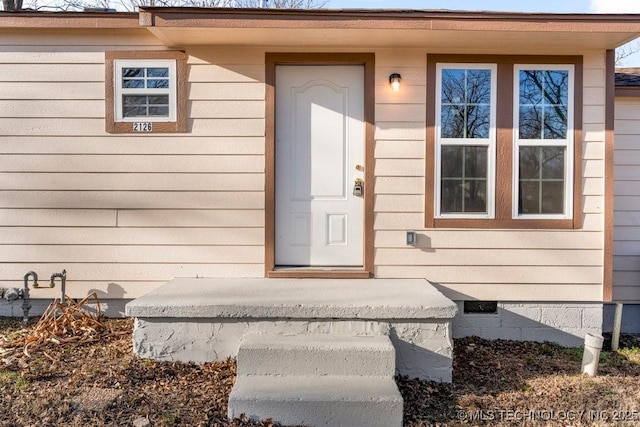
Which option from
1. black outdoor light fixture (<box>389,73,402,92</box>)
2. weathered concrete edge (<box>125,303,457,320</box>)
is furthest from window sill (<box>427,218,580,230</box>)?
black outdoor light fixture (<box>389,73,402,92</box>)

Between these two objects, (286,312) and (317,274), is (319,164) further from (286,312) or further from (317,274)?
(286,312)

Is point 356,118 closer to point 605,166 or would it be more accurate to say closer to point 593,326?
point 605,166

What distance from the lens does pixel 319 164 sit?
4.23m

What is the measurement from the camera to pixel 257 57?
13.4ft

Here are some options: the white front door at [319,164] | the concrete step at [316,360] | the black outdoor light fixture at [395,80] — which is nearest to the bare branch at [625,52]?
the black outdoor light fixture at [395,80]

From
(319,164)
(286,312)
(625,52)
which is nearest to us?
(286,312)

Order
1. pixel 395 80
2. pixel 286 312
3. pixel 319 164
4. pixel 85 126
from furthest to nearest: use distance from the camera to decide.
Answer: pixel 319 164
pixel 85 126
pixel 395 80
pixel 286 312

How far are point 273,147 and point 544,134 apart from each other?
247cm

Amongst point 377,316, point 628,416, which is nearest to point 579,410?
point 628,416

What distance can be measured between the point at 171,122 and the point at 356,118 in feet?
5.56

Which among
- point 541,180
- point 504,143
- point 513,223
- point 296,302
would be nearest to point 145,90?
point 296,302

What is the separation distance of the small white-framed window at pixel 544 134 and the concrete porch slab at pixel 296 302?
1.43m

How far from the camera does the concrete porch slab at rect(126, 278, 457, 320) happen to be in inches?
125

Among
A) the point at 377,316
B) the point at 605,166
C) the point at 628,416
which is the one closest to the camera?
the point at 628,416
